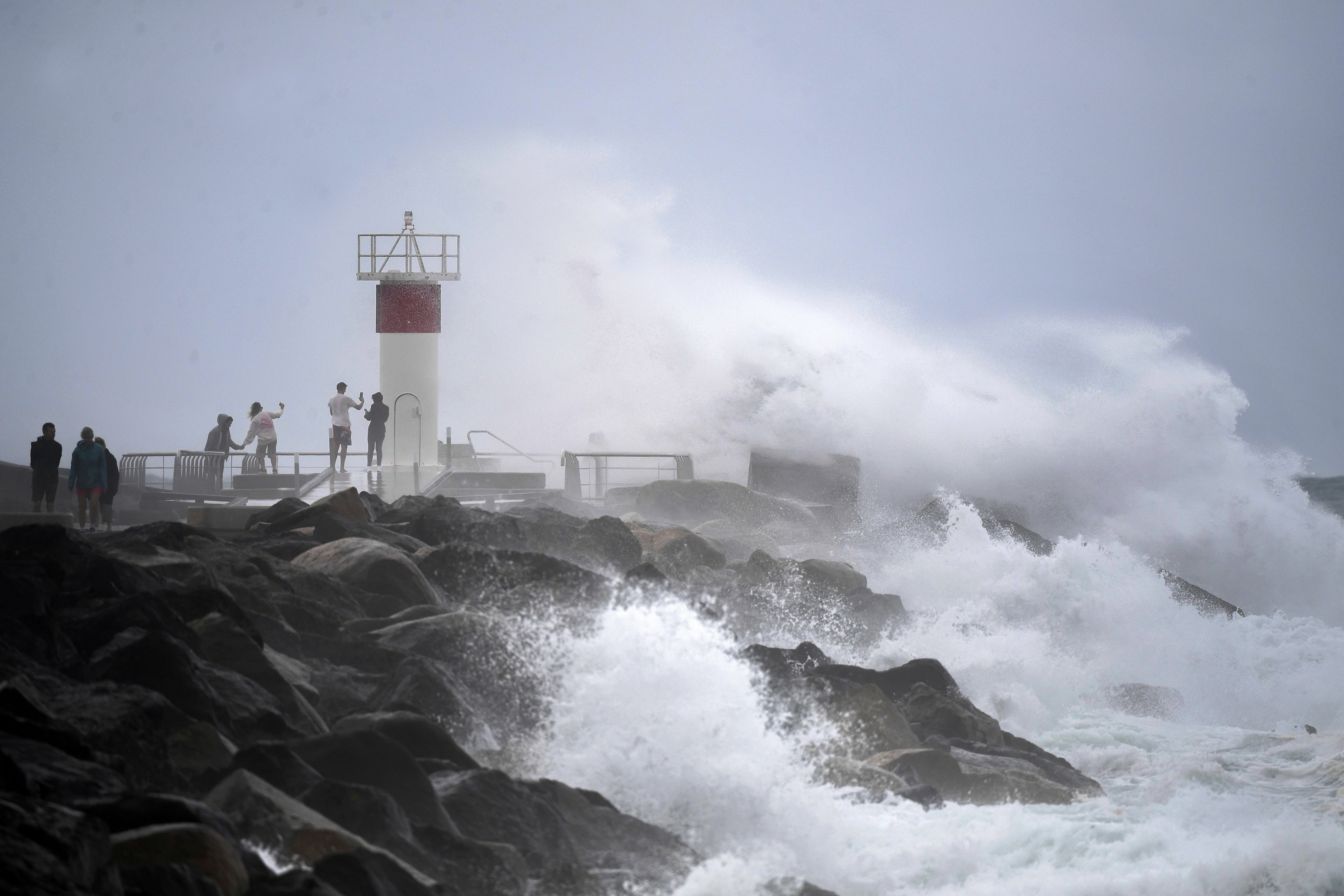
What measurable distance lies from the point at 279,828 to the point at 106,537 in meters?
5.50

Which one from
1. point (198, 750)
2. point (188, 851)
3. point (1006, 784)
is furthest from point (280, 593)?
point (1006, 784)

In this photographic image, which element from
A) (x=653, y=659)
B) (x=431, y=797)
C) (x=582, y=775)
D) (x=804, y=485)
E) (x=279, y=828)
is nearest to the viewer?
(x=279, y=828)

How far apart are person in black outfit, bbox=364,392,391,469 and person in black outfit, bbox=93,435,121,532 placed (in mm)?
5495

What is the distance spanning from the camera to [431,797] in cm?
428

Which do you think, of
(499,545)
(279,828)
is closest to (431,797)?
(279,828)

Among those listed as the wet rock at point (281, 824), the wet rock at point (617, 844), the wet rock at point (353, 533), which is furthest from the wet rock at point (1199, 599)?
the wet rock at point (281, 824)

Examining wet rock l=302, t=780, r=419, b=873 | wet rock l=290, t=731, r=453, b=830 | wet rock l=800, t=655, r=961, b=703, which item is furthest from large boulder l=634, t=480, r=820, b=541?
wet rock l=302, t=780, r=419, b=873

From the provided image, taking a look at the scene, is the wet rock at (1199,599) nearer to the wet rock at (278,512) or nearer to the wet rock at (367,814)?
the wet rock at (278,512)

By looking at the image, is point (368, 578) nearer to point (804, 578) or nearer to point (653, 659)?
point (653, 659)

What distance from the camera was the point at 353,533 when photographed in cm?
948

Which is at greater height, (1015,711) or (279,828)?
(279,828)

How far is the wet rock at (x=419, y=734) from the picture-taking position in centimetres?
485

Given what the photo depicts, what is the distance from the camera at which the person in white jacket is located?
1833cm

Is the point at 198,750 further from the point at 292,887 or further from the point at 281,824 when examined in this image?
the point at 292,887
